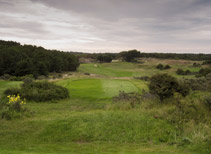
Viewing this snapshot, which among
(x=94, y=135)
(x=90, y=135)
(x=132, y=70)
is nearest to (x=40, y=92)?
(x=90, y=135)

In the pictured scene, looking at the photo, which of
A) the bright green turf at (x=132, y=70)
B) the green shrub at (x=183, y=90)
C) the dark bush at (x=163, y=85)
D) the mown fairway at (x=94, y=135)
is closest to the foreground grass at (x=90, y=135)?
the mown fairway at (x=94, y=135)

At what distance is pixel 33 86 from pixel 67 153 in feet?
65.2

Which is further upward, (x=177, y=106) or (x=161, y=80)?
(x=161, y=80)

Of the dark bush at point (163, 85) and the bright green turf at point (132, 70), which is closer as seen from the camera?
the dark bush at point (163, 85)

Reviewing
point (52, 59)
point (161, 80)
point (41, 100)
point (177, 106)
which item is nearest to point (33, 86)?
point (41, 100)

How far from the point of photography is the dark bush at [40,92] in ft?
77.2

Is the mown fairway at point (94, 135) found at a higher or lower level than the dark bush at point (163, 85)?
lower

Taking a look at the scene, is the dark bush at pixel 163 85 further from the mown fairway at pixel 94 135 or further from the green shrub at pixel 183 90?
the mown fairway at pixel 94 135

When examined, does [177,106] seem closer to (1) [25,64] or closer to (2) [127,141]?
(2) [127,141]

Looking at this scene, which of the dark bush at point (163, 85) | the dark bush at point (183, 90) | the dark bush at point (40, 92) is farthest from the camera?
the dark bush at point (40, 92)

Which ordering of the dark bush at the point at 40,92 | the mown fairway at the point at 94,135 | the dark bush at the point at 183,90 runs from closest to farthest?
1. the mown fairway at the point at 94,135
2. the dark bush at the point at 183,90
3. the dark bush at the point at 40,92

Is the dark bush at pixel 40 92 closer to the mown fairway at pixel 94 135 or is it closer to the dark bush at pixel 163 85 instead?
the mown fairway at pixel 94 135

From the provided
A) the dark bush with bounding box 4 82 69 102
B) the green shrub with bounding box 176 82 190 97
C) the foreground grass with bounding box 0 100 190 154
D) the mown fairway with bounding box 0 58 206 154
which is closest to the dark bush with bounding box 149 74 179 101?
the green shrub with bounding box 176 82 190 97

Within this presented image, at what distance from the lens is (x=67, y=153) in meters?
7.32
